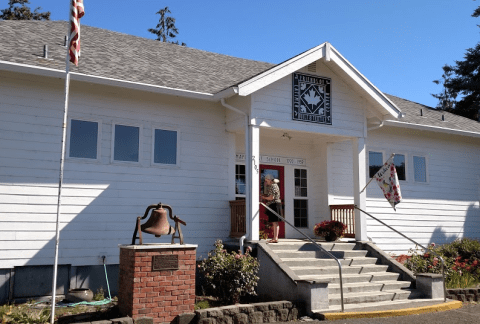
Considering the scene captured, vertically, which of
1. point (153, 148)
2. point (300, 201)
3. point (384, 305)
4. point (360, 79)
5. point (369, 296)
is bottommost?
point (384, 305)

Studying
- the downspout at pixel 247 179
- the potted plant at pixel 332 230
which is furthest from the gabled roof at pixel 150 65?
the potted plant at pixel 332 230

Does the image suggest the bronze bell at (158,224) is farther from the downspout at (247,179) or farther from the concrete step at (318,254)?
the concrete step at (318,254)

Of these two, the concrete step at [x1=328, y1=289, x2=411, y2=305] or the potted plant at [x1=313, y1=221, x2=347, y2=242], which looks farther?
the potted plant at [x1=313, y1=221, x2=347, y2=242]

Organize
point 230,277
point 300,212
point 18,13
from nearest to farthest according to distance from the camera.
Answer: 1. point 230,277
2. point 300,212
3. point 18,13

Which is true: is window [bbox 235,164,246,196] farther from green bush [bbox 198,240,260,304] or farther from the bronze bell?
the bronze bell

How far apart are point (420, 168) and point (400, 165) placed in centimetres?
85

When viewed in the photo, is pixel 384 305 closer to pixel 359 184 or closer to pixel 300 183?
pixel 359 184

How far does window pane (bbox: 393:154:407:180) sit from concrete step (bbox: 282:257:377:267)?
4.37 metres

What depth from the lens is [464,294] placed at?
11023mm

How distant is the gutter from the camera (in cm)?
963

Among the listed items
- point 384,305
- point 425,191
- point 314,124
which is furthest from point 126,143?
point 425,191

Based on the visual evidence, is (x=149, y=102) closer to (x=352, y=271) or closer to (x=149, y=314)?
(x=149, y=314)

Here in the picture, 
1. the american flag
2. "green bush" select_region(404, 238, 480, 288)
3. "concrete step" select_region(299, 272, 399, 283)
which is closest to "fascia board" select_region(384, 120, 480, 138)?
"green bush" select_region(404, 238, 480, 288)

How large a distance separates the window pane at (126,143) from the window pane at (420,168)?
357 inches
